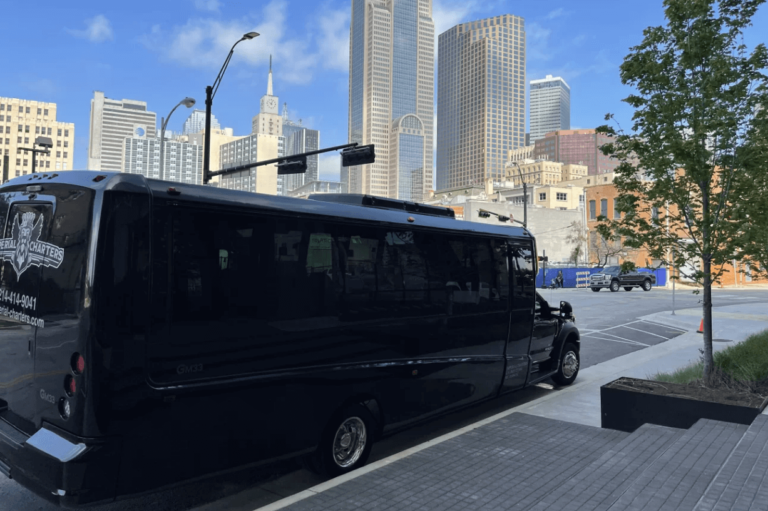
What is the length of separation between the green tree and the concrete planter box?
1279mm

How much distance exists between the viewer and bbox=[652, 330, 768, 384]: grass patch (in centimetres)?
745

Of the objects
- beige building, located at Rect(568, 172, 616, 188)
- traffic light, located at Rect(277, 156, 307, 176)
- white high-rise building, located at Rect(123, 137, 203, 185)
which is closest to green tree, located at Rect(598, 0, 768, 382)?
traffic light, located at Rect(277, 156, 307, 176)

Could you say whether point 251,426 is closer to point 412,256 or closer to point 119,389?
point 119,389

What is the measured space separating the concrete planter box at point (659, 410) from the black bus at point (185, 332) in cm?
250

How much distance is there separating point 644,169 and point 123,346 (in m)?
6.75

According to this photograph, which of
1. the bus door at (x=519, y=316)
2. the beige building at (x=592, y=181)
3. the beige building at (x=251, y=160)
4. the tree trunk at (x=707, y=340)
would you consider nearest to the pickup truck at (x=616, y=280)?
the bus door at (x=519, y=316)

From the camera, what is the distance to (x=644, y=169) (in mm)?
7746

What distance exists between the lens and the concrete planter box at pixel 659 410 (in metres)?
6.13

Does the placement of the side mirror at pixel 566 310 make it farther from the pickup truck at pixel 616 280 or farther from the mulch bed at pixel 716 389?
the pickup truck at pixel 616 280

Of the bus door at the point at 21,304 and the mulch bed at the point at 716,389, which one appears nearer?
the bus door at the point at 21,304

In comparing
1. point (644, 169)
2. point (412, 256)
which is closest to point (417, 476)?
point (412, 256)

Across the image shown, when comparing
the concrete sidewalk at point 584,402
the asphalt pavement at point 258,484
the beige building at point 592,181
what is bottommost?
the asphalt pavement at point 258,484

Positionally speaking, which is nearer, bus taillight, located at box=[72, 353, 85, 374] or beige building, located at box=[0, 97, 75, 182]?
bus taillight, located at box=[72, 353, 85, 374]

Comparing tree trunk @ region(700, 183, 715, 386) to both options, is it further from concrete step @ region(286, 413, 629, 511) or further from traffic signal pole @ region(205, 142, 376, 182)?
traffic signal pole @ region(205, 142, 376, 182)
